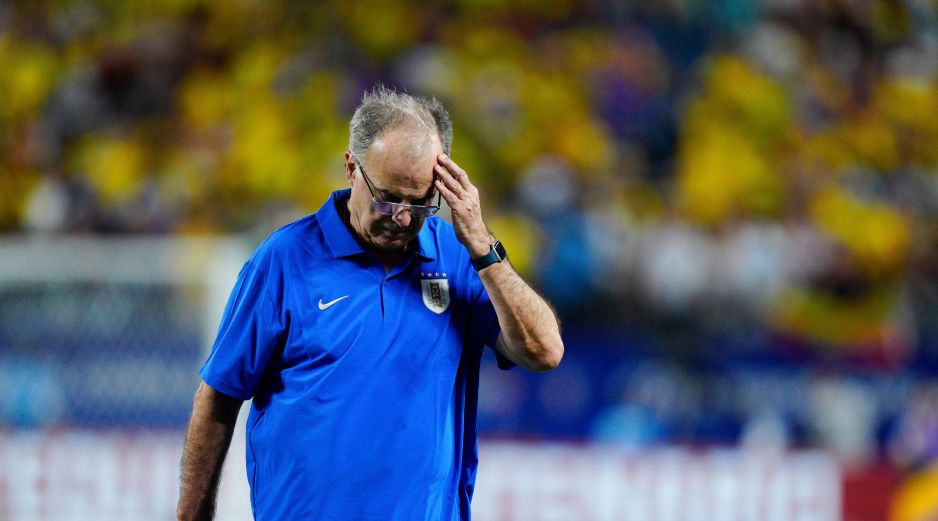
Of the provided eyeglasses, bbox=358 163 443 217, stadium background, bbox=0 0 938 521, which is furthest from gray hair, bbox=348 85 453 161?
stadium background, bbox=0 0 938 521

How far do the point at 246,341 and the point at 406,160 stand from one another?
0.53m

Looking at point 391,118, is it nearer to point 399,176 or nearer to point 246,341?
point 399,176

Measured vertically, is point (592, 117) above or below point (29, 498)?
above

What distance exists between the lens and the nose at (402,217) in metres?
2.52

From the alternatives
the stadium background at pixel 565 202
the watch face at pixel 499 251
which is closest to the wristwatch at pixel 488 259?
the watch face at pixel 499 251

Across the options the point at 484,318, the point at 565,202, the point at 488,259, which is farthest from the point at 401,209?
the point at 565,202

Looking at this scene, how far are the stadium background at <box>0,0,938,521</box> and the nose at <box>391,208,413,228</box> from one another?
3.97 meters

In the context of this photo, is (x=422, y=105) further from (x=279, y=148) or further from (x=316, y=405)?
(x=279, y=148)

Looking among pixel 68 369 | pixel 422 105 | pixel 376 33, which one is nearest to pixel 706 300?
pixel 376 33

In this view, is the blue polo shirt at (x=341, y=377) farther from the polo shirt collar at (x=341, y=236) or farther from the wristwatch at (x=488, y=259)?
the wristwatch at (x=488, y=259)

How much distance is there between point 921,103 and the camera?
28.0 feet

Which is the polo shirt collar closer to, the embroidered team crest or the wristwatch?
the embroidered team crest

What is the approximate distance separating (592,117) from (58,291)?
3725 millimetres

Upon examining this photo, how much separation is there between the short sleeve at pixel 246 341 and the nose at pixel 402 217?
13.0 inches
